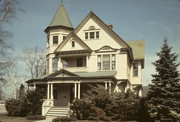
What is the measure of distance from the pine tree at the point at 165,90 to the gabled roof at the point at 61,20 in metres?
17.6

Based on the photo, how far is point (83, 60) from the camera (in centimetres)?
3381

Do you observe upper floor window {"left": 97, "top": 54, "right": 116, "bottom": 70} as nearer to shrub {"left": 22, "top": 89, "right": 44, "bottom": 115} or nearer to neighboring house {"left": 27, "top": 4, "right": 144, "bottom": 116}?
neighboring house {"left": 27, "top": 4, "right": 144, "bottom": 116}

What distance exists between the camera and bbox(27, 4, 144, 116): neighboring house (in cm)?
3044

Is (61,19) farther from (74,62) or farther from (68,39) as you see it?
(74,62)

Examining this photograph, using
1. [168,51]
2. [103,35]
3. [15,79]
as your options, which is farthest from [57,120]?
[15,79]

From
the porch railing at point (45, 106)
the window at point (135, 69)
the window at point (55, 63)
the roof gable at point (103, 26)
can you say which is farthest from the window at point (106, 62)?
the porch railing at point (45, 106)

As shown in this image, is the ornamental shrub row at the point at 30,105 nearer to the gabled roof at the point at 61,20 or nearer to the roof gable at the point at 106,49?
the roof gable at the point at 106,49

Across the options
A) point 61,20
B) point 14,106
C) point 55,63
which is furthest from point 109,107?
point 61,20

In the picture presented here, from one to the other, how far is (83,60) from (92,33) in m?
3.81

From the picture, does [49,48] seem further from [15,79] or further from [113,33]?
[15,79]

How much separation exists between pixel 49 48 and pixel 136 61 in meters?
12.8

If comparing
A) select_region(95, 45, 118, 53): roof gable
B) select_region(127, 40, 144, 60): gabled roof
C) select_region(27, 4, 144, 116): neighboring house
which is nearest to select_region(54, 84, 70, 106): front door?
select_region(27, 4, 144, 116): neighboring house

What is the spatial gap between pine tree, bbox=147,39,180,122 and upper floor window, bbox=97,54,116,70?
34.9 feet

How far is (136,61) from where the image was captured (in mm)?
37062
